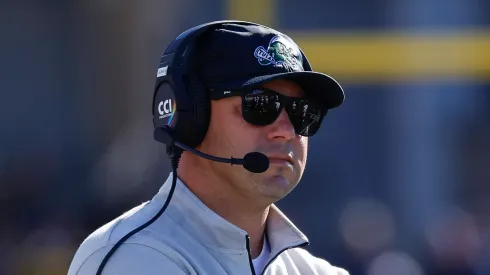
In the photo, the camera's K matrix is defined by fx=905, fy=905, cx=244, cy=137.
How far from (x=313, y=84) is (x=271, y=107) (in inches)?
4.8

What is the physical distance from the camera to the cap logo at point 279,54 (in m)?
1.86

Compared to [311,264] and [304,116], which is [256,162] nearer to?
[304,116]

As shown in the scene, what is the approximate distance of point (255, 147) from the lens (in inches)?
73.6

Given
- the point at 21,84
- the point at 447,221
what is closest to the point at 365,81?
the point at 447,221

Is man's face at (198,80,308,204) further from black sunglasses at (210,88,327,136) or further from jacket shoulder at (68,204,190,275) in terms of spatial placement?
jacket shoulder at (68,204,190,275)


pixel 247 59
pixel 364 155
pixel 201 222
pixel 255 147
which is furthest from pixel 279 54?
pixel 364 155

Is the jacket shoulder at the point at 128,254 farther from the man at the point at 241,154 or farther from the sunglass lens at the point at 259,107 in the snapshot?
the sunglass lens at the point at 259,107

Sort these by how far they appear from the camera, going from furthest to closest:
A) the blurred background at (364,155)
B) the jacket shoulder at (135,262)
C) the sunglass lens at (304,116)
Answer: the blurred background at (364,155) < the sunglass lens at (304,116) < the jacket shoulder at (135,262)

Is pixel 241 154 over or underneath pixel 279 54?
underneath

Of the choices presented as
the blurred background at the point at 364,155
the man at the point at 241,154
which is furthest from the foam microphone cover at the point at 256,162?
the blurred background at the point at 364,155

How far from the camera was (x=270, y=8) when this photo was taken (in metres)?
6.57

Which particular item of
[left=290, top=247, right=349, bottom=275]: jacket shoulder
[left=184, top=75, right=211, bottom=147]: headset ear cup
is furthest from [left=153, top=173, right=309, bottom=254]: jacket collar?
[left=290, top=247, right=349, bottom=275]: jacket shoulder

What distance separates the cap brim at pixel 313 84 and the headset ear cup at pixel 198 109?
5 cm

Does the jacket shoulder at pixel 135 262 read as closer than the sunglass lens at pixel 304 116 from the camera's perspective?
Yes
